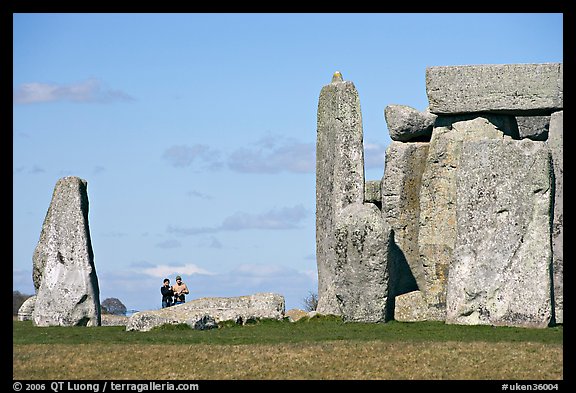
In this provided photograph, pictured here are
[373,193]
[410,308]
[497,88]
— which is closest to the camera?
[410,308]

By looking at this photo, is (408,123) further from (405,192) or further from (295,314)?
(295,314)

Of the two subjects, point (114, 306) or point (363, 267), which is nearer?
point (363, 267)

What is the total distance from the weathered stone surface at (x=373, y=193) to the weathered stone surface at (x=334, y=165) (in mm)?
1194

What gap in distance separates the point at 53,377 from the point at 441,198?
10.9 meters

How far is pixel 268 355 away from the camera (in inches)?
952

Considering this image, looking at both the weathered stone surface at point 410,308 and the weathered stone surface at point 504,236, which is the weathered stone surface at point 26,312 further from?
the weathered stone surface at point 504,236

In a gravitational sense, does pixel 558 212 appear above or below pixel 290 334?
above

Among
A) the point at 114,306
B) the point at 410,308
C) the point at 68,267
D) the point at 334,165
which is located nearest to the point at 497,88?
the point at 334,165

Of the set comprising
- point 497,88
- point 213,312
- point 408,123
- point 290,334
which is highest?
point 497,88

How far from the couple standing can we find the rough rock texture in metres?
2.29

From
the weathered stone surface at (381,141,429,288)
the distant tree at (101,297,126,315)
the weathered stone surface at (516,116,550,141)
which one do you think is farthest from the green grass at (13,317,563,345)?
the distant tree at (101,297,126,315)

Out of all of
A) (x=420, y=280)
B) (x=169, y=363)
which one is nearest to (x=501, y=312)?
(x=420, y=280)

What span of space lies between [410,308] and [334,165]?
3132mm

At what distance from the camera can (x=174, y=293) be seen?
32.4 metres
